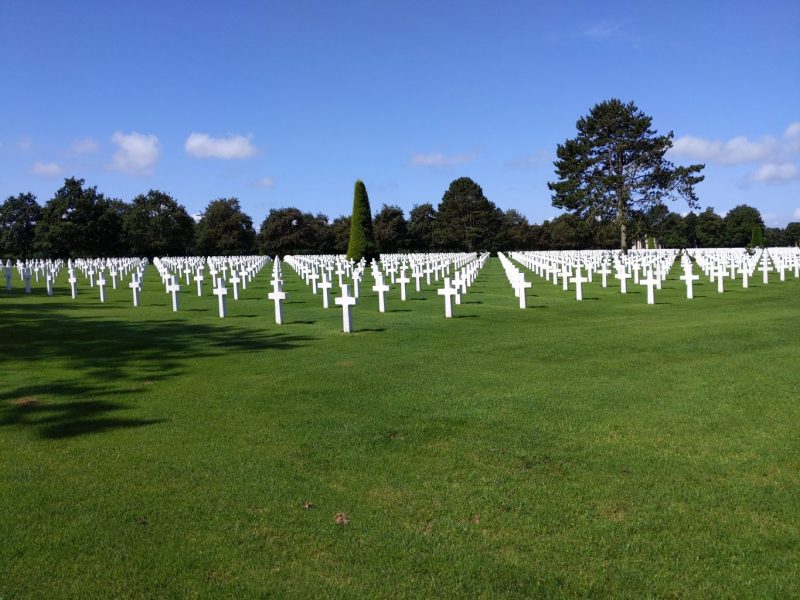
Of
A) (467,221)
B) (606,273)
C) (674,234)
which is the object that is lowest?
(606,273)

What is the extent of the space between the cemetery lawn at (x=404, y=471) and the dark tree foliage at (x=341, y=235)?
238ft

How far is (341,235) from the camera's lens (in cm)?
8306

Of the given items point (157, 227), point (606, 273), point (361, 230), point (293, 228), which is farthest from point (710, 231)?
point (606, 273)

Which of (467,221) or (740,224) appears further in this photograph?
(740,224)

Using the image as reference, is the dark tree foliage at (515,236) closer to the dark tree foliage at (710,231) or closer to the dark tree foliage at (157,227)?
the dark tree foliage at (710,231)

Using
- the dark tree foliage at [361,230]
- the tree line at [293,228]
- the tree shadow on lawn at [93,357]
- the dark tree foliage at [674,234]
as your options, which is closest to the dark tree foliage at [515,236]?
the tree line at [293,228]

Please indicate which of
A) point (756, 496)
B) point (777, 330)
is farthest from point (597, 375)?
point (777, 330)

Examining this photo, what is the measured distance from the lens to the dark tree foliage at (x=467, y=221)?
87.2 meters

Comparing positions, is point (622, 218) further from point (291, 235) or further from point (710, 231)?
point (710, 231)

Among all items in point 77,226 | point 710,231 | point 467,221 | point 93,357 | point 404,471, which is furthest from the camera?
point 710,231

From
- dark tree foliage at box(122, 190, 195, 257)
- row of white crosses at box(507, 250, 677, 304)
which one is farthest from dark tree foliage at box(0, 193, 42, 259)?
row of white crosses at box(507, 250, 677, 304)

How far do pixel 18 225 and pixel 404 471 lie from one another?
77152mm

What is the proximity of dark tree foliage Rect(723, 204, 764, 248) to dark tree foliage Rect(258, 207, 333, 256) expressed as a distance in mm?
55339

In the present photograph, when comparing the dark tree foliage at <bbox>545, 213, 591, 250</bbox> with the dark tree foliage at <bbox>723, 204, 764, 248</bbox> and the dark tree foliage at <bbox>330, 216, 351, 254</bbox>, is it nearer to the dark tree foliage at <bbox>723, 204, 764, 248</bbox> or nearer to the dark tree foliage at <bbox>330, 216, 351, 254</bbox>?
the dark tree foliage at <bbox>723, 204, 764, 248</bbox>
